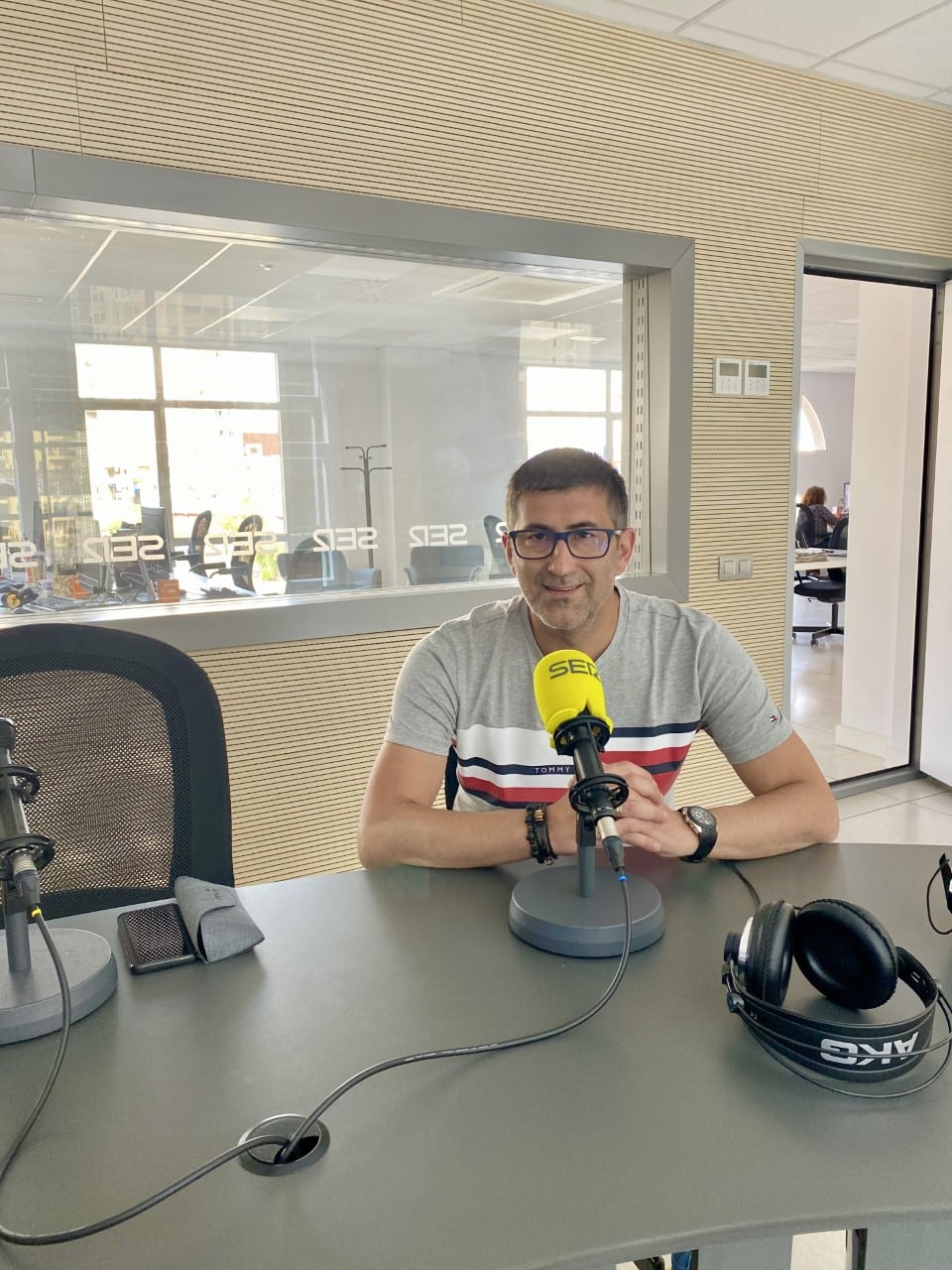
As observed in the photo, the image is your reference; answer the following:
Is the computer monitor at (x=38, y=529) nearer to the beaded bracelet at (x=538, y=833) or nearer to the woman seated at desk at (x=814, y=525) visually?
the beaded bracelet at (x=538, y=833)

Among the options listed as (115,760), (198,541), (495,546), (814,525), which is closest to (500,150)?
(495,546)

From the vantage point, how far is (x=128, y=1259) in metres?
0.66

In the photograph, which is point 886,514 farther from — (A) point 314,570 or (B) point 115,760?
(B) point 115,760

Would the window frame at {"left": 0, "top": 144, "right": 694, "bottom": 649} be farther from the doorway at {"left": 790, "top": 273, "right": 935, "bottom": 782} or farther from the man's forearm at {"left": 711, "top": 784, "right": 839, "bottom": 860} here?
the man's forearm at {"left": 711, "top": 784, "right": 839, "bottom": 860}

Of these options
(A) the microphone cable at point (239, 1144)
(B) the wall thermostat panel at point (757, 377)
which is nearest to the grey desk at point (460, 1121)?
(A) the microphone cable at point (239, 1144)

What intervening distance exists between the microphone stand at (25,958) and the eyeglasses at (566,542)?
89cm

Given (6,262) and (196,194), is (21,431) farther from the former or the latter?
(196,194)

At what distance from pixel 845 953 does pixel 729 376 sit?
9.50 feet

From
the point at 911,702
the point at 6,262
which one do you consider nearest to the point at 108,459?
the point at 6,262

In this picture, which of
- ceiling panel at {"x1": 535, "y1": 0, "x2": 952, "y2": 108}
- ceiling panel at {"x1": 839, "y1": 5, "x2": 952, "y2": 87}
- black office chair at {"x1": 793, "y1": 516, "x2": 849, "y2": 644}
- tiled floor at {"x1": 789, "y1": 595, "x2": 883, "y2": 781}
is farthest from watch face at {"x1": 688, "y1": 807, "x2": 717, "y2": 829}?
black office chair at {"x1": 793, "y1": 516, "x2": 849, "y2": 644}

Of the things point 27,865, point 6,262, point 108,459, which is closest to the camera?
point 27,865

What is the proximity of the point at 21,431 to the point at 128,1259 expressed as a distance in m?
2.26

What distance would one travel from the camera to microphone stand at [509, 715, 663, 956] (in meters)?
0.97

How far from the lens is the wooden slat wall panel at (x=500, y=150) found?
2408mm
